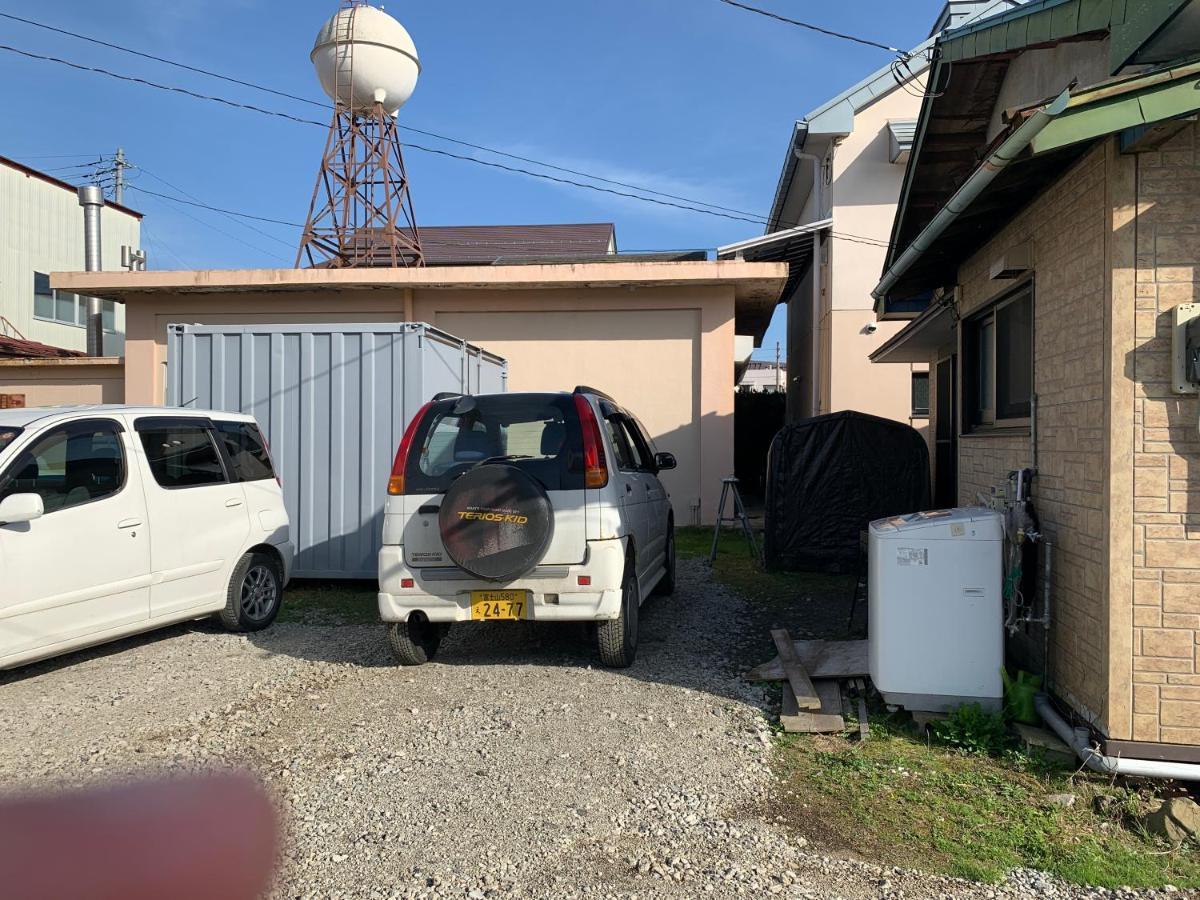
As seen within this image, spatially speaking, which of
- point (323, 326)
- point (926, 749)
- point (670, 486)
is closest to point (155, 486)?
point (323, 326)

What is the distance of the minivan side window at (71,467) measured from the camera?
17.7ft

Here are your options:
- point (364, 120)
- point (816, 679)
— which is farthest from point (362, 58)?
point (816, 679)

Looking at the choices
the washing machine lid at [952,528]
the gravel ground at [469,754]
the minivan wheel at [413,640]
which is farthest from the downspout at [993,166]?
the minivan wheel at [413,640]

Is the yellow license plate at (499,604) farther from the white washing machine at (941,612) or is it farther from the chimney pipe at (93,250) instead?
the chimney pipe at (93,250)

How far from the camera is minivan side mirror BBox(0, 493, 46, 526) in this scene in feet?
16.4

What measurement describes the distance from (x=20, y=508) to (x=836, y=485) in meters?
7.84

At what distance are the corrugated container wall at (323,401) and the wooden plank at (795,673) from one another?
14.1 ft

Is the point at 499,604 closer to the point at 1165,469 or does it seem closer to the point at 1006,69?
the point at 1165,469

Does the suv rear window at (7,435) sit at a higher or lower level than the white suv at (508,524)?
higher

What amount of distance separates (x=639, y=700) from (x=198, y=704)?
2.67m

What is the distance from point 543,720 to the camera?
15.9 feet

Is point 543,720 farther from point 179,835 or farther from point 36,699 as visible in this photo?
point 36,699

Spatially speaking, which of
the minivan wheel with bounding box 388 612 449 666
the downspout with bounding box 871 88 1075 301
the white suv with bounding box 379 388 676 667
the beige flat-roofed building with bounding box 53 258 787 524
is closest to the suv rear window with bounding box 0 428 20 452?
the white suv with bounding box 379 388 676 667

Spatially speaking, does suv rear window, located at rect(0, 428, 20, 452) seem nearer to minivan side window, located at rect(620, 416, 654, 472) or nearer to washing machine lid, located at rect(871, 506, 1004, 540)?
minivan side window, located at rect(620, 416, 654, 472)
